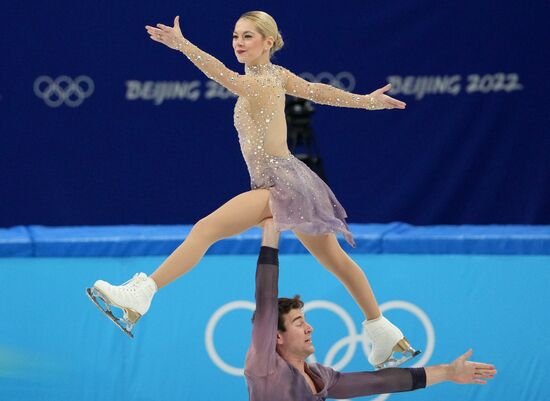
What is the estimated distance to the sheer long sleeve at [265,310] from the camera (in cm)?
396

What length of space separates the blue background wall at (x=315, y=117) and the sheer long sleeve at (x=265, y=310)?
3.73 metres

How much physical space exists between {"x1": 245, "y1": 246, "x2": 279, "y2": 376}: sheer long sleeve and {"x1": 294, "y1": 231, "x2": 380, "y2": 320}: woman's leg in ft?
0.46

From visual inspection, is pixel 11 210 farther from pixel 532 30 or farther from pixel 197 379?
pixel 532 30

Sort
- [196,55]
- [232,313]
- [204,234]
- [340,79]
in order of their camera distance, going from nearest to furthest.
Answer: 1. [196,55]
2. [204,234]
3. [232,313]
4. [340,79]

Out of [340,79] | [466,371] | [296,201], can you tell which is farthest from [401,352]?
[340,79]

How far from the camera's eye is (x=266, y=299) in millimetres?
3961

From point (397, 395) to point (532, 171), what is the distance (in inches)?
117

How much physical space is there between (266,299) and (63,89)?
4071mm

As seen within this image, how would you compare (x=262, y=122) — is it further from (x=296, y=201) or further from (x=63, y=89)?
(x=63, y=89)

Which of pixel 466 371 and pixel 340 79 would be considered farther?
pixel 340 79

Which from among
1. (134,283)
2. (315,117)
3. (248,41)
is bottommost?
(134,283)

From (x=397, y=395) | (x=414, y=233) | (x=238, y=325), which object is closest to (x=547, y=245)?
(x=414, y=233)

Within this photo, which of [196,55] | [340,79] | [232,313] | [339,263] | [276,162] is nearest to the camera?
[196,55]

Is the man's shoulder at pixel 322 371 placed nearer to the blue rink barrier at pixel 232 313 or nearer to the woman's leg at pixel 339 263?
the woman's leg at pixel 339 263
